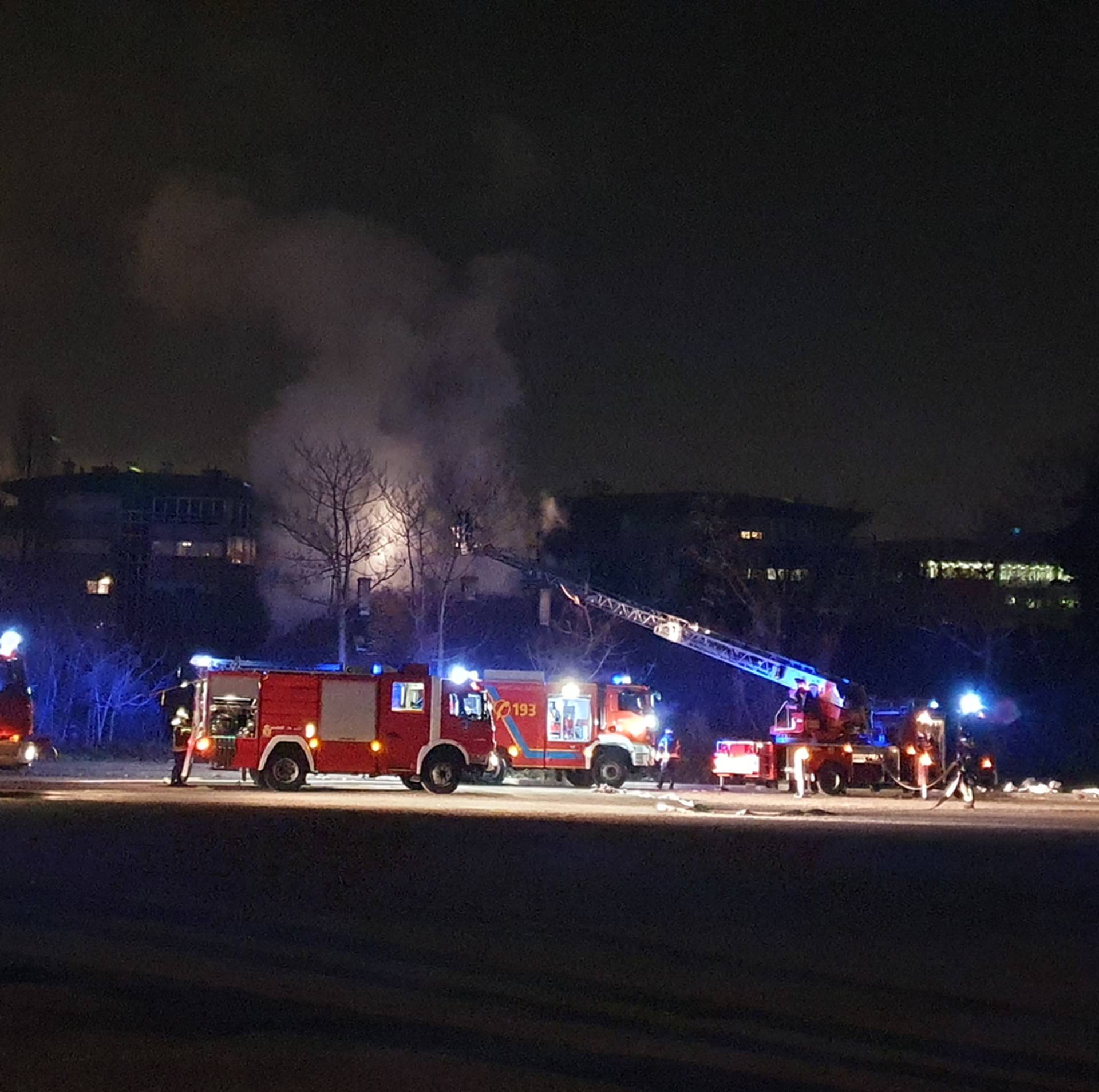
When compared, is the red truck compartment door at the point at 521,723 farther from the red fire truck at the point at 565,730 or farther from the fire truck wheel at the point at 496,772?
the fire truck wheel at the point at 496,772

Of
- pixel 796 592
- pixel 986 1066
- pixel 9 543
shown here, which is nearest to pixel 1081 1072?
pixel 986 1066

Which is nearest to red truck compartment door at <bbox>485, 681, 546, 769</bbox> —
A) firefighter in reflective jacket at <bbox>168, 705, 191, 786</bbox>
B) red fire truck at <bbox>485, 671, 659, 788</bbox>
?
red fire truck at <bbox>485, 671, 659, 788</bbox>

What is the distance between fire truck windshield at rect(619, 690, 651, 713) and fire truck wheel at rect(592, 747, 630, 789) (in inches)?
35.1

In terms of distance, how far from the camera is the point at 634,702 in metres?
32.4

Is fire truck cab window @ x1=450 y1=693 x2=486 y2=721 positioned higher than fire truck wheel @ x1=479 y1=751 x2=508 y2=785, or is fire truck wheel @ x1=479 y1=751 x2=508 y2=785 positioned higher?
fire truck cab window @ x1=450 y1=693 x2=486 y2=721

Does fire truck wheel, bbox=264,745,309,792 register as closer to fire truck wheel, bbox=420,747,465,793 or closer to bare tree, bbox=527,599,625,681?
fire truck wheel, bbox=420,747,465,793

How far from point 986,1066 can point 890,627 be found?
48870mm

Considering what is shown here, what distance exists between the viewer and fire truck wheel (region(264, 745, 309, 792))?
2798 centimetres

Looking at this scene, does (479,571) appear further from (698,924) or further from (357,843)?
(698,924)

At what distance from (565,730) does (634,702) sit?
165 cm

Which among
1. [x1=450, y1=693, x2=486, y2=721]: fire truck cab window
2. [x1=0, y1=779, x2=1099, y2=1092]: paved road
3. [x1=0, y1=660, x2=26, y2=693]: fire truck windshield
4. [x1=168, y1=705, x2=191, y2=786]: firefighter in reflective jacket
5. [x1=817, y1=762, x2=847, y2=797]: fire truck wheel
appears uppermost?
[x1=0, y1=660, x2=26, y2=693]: fire truck windshield

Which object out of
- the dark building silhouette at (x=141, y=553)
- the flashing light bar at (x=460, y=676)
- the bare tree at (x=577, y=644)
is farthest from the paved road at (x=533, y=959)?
the dark building silhouette at (x=141, y=553)

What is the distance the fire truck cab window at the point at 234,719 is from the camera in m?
27.9

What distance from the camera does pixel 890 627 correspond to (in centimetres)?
5528
